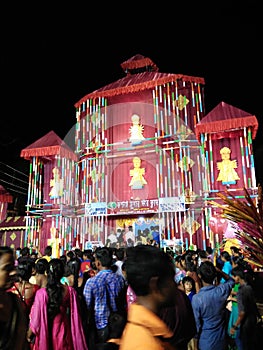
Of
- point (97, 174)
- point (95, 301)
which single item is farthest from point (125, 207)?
point (95, 301)

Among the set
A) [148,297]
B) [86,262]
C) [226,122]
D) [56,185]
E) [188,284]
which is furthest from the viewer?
[56,185]

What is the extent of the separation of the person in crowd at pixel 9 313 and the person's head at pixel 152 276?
2.29 ft

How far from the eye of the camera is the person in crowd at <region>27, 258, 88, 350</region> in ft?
8.39

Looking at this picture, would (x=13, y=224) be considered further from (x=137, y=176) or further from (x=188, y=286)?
(x=188, y=286)

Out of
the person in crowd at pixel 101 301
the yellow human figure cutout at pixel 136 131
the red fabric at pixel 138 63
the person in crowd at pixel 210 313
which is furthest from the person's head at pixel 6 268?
the red fabric at pixel 138 63

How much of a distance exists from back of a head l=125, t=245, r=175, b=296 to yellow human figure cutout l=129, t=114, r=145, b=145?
12.6 m

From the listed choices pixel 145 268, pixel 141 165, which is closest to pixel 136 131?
pixel 141 165

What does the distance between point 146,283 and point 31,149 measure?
552 inches

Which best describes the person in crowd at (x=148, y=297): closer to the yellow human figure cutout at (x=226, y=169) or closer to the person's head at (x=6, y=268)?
the person's head at (x=6, y=268)

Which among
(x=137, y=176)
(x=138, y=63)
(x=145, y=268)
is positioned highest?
(x=138, y=63)

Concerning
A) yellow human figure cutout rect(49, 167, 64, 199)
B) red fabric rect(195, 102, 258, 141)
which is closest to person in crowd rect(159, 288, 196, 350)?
red fabric rect(195, 102, 258, 141)

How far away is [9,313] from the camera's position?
1555mm

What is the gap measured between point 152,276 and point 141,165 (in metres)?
12.7

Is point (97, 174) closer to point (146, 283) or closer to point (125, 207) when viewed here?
point (125, 207)
